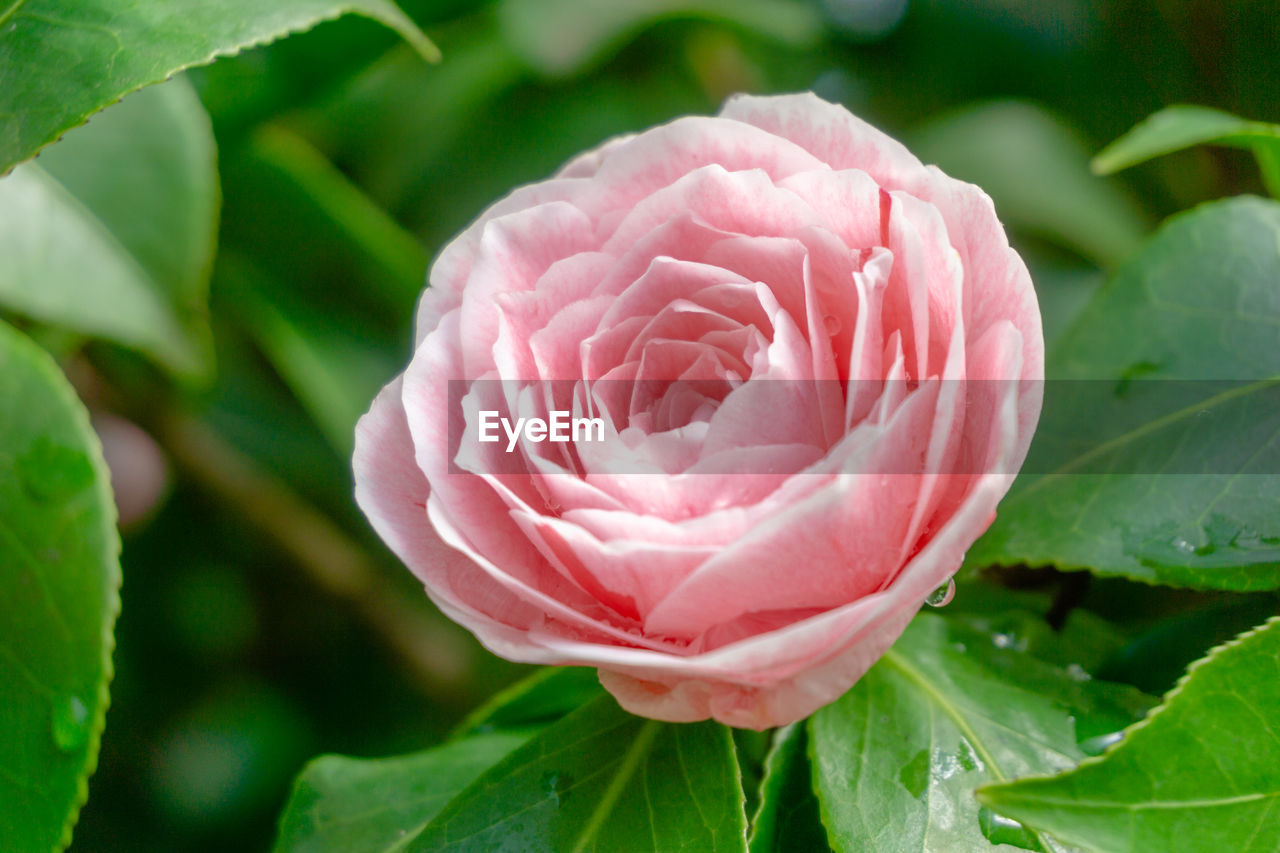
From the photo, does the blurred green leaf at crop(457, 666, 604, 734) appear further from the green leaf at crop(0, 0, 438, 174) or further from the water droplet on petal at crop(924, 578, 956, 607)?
the green leaf at crop(0, 0, 438, 174)

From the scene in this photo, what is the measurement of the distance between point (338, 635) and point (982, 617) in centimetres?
112

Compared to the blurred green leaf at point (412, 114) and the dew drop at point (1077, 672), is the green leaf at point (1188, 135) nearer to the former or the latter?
the dew drop at point (1077, 672)

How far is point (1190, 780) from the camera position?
44 centimetres

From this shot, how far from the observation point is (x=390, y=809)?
2.23 feet

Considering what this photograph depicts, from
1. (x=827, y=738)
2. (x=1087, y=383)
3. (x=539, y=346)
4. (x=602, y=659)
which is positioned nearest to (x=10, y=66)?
(x=539, y=346)

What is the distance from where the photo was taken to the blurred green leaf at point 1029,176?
4.30 ft

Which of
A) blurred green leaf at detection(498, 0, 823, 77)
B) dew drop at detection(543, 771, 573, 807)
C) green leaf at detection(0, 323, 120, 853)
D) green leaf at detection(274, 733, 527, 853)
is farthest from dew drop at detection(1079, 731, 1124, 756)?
blurred green leaf at detection(498, 0, 823, 77)

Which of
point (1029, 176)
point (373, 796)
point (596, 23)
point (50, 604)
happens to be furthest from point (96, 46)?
point (1029, 176)

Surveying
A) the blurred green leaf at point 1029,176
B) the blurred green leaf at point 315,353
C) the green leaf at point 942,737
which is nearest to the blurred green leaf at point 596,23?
the blurred green leaf at point 1029,176

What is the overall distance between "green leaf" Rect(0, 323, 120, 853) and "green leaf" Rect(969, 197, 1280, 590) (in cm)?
55

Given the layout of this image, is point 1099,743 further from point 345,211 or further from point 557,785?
point 345,211

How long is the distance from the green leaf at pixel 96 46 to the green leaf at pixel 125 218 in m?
0.30

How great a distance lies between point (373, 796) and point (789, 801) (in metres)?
0.29

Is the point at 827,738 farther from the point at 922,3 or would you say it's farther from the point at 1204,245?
the point at 922,3
